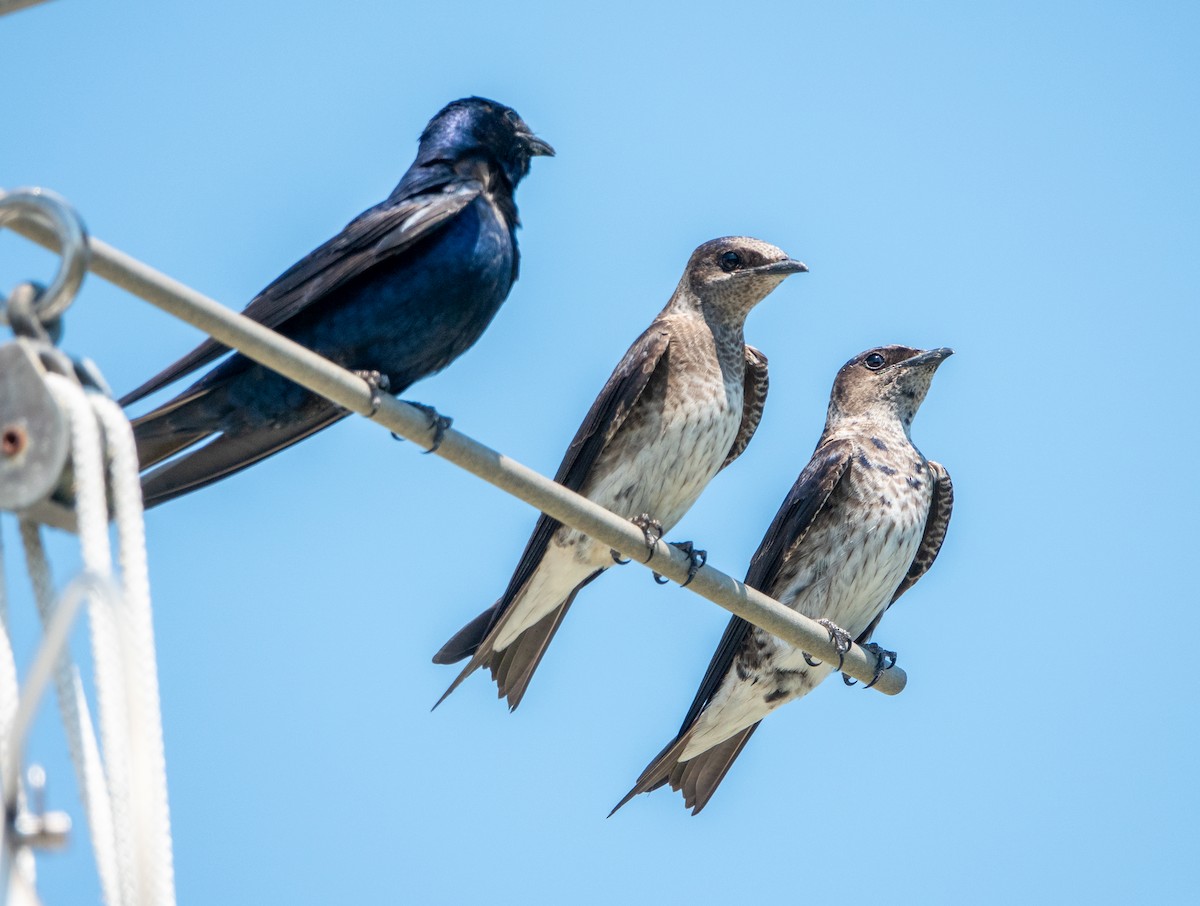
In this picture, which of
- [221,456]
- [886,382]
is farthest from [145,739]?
[886,382]

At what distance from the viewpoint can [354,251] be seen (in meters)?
6.04

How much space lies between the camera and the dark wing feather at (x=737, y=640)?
24.8ft

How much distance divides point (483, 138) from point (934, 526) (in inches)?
108

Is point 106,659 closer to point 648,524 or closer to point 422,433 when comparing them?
point 422,433

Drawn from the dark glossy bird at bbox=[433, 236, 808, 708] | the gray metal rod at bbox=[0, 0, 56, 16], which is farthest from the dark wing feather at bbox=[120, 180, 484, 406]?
the gray metal rod at bbox=[0, 0, 56, 16]

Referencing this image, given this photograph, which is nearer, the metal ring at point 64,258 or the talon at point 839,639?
the metal ring at point 64,258

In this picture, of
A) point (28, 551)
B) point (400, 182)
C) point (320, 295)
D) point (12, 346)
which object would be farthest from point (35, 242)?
point (400, 182)

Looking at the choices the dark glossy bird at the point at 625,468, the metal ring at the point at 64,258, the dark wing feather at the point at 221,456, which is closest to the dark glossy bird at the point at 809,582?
the dark glossy bird at the point at 625,468

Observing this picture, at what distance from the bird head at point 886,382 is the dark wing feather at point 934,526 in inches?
13.9

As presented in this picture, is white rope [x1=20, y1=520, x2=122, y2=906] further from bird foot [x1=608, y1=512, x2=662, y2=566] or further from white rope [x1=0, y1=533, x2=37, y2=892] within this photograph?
bird foot [x1=608, y1=512, x2=662, y2=566]

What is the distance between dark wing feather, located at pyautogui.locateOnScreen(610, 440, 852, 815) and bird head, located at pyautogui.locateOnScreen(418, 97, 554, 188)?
1.86 meters

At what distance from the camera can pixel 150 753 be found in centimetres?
239

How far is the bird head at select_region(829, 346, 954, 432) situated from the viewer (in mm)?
8453

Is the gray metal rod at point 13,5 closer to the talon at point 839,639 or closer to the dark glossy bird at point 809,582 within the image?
the talon at point 839,639
